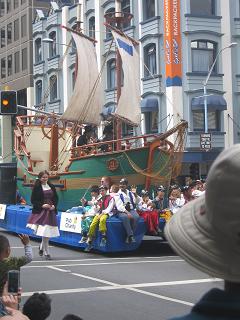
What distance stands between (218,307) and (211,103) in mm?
33724

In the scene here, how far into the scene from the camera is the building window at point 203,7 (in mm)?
35906

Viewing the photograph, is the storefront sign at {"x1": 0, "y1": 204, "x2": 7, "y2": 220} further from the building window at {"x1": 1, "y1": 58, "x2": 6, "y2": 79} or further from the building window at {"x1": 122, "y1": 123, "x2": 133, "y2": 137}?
the building window at {"x1": 1, "y1": 58, "x2": 6, "y2": 79}

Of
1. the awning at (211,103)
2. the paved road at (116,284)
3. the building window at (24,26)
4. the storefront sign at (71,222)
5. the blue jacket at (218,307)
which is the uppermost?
the building window at (24,26)

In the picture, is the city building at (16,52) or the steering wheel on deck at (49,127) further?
the city building at (16,52)

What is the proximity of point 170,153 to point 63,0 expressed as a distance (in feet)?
103

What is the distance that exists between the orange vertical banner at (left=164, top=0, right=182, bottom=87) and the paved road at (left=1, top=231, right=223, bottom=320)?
20.8m

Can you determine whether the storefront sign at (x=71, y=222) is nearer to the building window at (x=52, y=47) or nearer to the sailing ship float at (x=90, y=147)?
the sailing ship float at (x=90, y=147)

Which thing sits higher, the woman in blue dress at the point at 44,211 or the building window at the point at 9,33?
the building window at the point at 9,33

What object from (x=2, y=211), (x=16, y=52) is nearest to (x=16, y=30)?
(x=16, y=52)

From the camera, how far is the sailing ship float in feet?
69.8

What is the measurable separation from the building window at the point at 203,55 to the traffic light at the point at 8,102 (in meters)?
17.5

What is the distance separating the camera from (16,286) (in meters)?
4.61

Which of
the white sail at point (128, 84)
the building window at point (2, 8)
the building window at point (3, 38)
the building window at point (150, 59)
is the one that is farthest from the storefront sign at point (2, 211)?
the building window at point (2, 8)

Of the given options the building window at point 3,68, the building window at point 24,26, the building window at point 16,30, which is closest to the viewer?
the building window at point 24,26
